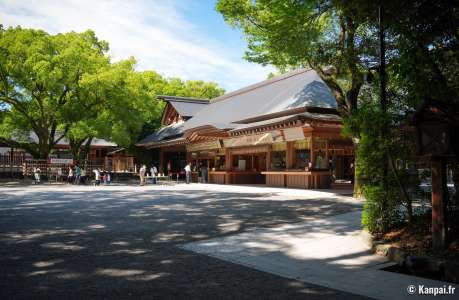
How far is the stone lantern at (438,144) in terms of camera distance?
5.59 m

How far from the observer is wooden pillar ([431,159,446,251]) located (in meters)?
5.69

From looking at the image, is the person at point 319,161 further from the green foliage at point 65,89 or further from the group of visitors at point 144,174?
the green foliage at point 65,89

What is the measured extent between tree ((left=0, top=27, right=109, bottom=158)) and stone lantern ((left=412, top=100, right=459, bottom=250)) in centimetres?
2574

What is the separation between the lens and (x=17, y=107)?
95.9ft

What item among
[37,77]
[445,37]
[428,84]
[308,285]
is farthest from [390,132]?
[37,77]

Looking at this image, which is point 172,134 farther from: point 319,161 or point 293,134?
point 319,161

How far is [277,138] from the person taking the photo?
21.1 metres

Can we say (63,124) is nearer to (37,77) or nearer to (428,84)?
(37,77)

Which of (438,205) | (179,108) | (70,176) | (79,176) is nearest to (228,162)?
(79,176)

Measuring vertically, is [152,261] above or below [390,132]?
below

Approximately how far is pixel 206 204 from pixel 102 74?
17615mm

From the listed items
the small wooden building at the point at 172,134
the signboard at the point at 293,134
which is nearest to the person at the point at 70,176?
the small wooden building at the point at 172,134

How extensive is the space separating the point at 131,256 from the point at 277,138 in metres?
15.6

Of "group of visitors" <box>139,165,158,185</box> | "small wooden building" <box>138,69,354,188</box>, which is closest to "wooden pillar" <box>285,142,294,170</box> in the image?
"small wooden building" <box>138,69,354,188</box>
